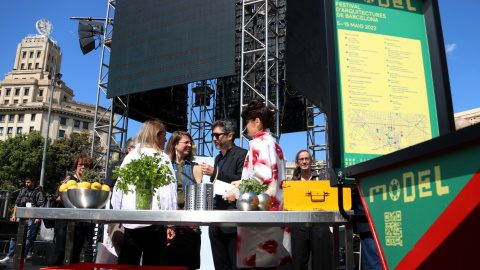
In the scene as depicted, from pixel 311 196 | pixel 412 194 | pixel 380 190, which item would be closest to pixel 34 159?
pixel 311 196

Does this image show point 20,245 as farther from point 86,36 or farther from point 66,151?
point 66,151

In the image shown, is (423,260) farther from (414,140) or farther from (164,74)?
(164,74)

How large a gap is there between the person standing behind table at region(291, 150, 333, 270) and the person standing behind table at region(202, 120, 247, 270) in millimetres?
1067

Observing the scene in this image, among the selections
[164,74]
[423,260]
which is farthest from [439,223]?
[164,74]

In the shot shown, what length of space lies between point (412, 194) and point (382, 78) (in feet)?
2.48

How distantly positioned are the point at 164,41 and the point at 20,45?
7415cm

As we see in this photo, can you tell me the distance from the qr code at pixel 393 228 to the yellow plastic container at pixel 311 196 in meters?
0.68

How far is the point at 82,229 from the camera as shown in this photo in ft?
13.1

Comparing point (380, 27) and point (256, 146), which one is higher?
point (380, 27)

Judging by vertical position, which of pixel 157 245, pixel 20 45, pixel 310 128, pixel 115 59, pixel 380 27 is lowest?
pixel 157 245

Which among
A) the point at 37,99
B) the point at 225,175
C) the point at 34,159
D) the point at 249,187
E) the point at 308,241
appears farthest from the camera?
the point at 37,99

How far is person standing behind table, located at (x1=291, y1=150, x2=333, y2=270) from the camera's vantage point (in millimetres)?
3848

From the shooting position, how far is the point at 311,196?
1.67 meters

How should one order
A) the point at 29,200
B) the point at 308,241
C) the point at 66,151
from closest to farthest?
the point at 308,241 < the point at 29,200 < the point at 66,151
